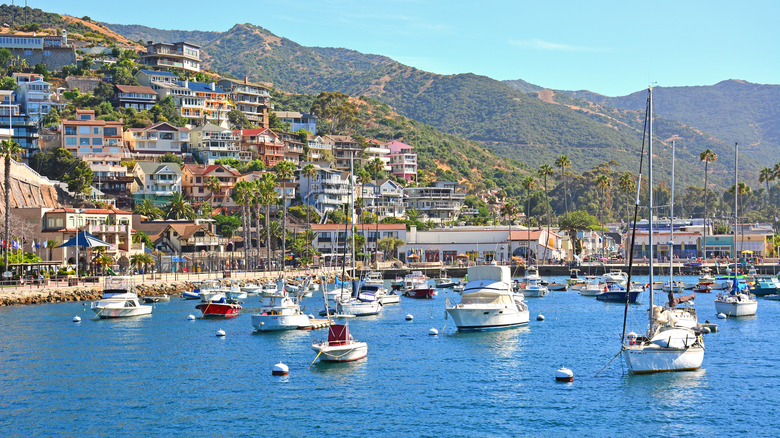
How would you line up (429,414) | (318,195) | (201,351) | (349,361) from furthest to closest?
(318,195)
(201,351)
(349,361)
(429,414)

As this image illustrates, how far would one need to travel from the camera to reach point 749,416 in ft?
121

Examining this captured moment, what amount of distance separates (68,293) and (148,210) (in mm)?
57004

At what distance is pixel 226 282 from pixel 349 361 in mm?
58982

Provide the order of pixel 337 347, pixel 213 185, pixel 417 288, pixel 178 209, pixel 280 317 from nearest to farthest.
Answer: pixel 337 347
pixel 280 317
pixel 417 288
pixel 178 209
pixel 213 185

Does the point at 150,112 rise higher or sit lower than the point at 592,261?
higher

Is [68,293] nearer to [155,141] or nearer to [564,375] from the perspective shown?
[564,375]

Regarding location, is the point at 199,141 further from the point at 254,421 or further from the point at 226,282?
the point at 254,421

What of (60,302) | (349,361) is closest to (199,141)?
(60,302)

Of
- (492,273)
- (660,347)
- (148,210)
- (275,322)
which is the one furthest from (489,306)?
(148,210)

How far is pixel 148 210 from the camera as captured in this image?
488 ft

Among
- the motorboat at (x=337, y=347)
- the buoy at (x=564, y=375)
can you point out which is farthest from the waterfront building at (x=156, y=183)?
the buoy at (x=564, y=375)

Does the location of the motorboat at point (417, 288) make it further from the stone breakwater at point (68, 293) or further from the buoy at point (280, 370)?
the buoy at point (280, 370)

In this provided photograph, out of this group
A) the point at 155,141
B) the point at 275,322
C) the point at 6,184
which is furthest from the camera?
the point at 155,141

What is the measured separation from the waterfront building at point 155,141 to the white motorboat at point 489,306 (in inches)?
4925
